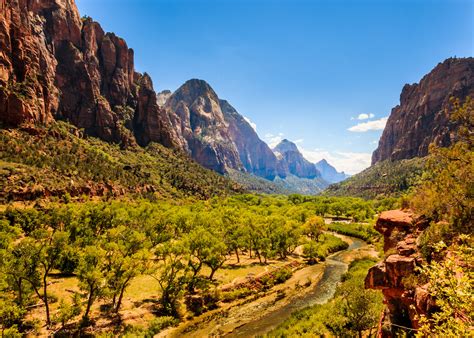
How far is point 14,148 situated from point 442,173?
119504 millimetres

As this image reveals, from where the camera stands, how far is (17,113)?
353 ft

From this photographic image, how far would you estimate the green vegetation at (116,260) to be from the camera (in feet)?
91.2

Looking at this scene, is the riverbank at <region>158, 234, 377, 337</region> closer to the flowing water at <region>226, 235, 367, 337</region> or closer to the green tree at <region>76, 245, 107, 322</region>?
the flowing water at <region>226, 235, 367, 337</region>

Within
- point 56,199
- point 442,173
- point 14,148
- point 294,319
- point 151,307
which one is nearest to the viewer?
point 442,173

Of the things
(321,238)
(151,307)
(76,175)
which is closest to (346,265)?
(321,238)

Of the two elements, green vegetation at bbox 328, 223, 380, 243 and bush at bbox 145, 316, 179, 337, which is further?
green vegetation at bbox 328, 223, 380, 243

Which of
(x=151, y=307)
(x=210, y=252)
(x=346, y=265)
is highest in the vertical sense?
(x=210, y=252)

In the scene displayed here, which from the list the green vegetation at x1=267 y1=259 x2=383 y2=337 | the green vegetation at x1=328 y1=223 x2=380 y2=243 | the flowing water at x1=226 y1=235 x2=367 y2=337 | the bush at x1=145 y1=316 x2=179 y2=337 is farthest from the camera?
the green vegetation at x1=328 y1=223 x2=380 y2=243

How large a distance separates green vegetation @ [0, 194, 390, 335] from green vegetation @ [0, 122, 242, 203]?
11640 millimetres

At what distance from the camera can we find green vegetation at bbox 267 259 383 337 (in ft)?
79.3

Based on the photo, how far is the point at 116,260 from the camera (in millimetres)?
30750

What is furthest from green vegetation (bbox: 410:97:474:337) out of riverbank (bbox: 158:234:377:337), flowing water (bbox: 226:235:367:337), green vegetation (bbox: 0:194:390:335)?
green vegetation (bbox: 0:194:390:335)

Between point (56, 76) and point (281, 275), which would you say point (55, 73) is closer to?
point (56, 76)

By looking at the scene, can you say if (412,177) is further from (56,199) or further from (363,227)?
(56,199)
